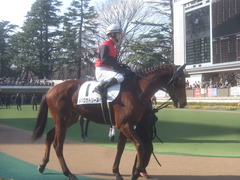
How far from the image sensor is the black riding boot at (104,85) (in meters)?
4.61

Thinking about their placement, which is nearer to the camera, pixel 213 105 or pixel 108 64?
pixel 108 64

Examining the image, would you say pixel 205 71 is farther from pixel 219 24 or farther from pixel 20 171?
pixel 20 171

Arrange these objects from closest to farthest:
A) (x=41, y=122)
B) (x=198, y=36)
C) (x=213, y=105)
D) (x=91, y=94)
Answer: (x=91, y=94), (x=41, y=122), (x=198, y=36), (x=213, y=105)

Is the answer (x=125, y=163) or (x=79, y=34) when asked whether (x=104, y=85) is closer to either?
(x=125, y=163)

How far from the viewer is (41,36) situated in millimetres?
29609

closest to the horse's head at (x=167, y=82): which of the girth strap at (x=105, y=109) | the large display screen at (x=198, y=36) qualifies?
the girth strap at (x=105, y=109)

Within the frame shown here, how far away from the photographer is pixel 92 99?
4828mm

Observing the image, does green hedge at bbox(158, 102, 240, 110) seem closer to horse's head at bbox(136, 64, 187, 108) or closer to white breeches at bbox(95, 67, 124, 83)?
horse's head at bbox(136, 64, 187, 108)

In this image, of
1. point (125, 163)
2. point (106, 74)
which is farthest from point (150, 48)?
point (106, 74)

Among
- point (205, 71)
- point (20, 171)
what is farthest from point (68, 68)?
point (20, 171)

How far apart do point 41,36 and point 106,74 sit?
26206 millimetres

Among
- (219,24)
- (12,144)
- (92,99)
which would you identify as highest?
(219,24)

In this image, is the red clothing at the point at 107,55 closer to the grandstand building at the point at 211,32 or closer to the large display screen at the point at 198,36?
the grandstand building at the point at 211,32

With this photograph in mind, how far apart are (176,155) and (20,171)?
10.1ft
